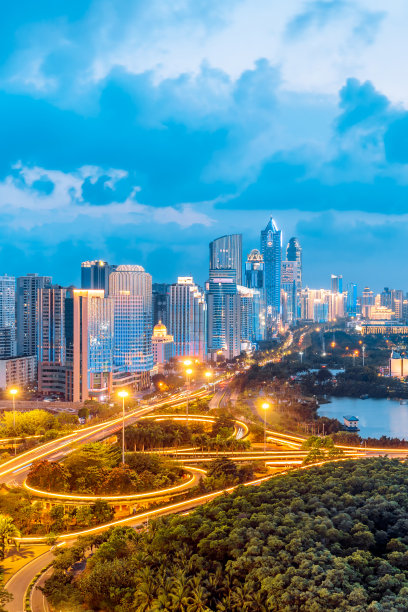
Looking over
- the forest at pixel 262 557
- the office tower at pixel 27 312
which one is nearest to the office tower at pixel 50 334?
the office tower at pixel 27 312

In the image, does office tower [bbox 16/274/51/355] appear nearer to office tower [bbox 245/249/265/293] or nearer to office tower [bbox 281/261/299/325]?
office tower [bbox 245/249/265/293]

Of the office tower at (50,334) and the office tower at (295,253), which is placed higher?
the office tower at (295,253)

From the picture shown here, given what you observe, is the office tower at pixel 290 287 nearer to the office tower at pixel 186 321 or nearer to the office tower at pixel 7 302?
the office tower at pixel 186 321

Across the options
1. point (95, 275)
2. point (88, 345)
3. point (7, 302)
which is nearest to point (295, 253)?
point (95, 275)

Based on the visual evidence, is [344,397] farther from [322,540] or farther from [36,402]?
[322,540]

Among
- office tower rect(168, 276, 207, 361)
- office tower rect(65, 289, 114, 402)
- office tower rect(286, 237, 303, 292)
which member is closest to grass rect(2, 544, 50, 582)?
office tower rect(65, 289, 114, 402)

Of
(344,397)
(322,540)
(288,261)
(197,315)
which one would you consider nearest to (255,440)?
(322,540)
